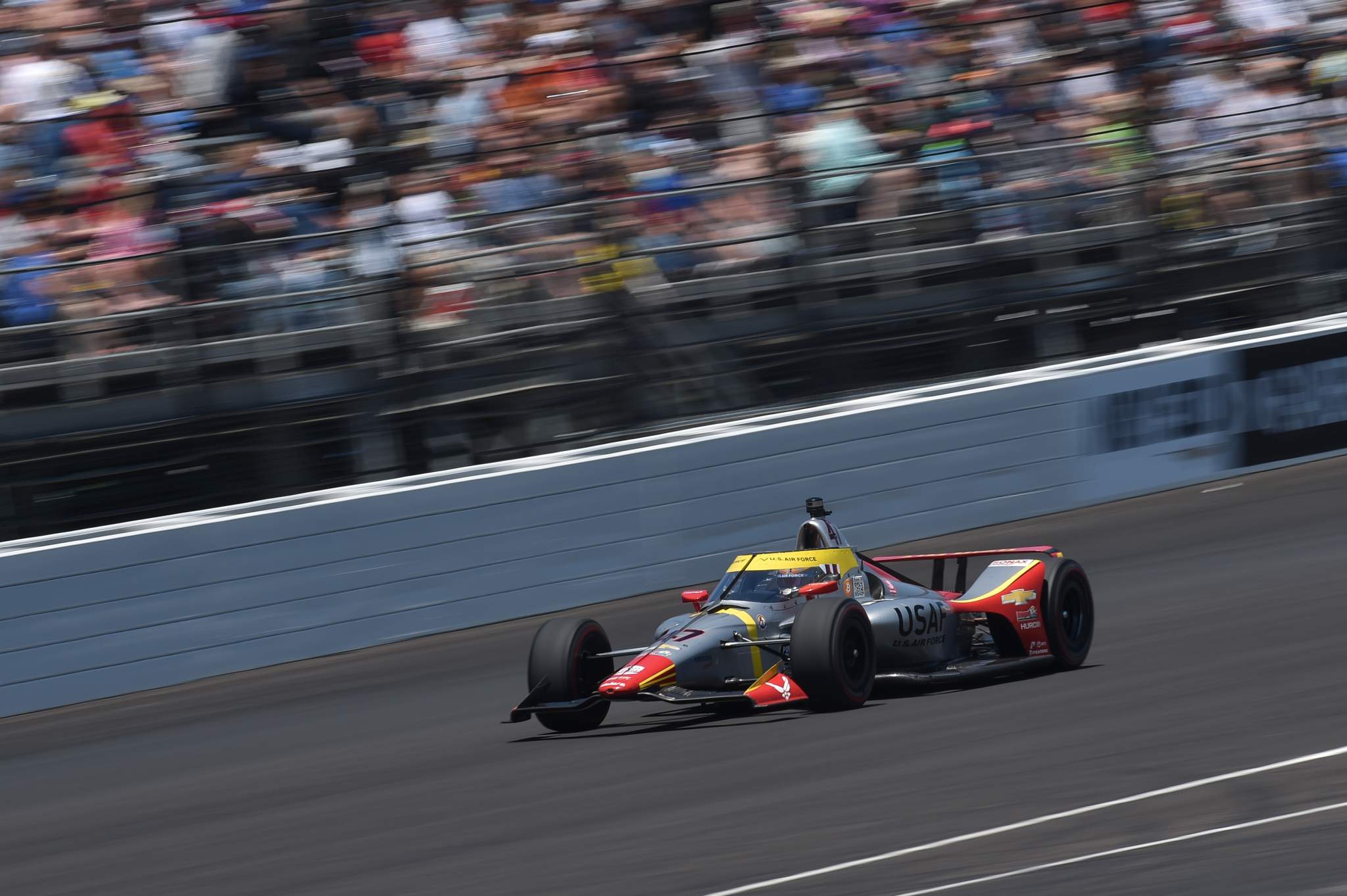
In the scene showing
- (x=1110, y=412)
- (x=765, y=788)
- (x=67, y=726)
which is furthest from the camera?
(x=1110, y=412)

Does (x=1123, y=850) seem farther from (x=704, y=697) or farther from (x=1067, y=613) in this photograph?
(x=1067, y=613)

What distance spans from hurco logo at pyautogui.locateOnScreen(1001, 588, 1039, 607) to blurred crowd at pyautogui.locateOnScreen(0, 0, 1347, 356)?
412 centimetres

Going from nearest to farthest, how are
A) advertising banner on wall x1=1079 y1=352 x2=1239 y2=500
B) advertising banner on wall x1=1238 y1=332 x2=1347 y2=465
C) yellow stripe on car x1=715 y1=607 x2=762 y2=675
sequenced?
yellow stripe on car x1=715 y1=607 x2=762 y2=675, advertising banner on wall x1=1079 y1=352 x2=1239 y2=500, advertising banner on wall x1=1238 y1=332 x2=1347 y2=465

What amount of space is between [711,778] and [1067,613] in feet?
8.00

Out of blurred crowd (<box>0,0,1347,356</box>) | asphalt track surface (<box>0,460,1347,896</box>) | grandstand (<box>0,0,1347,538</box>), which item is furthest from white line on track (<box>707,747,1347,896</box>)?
blurred crowd (<box>0,0,1347,356</box>)

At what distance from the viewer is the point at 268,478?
10.1 metres

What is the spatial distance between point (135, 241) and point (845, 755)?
5.65m

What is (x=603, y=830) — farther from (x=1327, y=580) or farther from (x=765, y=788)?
(x=1327, y=580)

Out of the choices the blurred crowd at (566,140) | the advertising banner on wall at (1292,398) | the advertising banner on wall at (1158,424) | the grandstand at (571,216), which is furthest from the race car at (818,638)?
the advertising banner on wall at (1292,398)

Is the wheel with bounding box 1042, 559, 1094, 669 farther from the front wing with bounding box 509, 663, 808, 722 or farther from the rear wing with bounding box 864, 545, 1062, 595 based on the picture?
the front wing with bounding box 509, 663, 808, 722

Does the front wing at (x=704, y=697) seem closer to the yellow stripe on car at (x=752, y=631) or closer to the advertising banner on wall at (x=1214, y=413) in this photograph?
the yellow stripe on car at (x=752, y=631)

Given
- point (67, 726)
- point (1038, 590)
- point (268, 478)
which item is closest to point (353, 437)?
point (268, 478)

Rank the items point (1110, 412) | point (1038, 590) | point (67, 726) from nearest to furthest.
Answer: point (1038, 590), point (67, 726), point (1110, 412)

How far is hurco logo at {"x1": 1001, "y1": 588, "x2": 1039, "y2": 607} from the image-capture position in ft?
26.1
